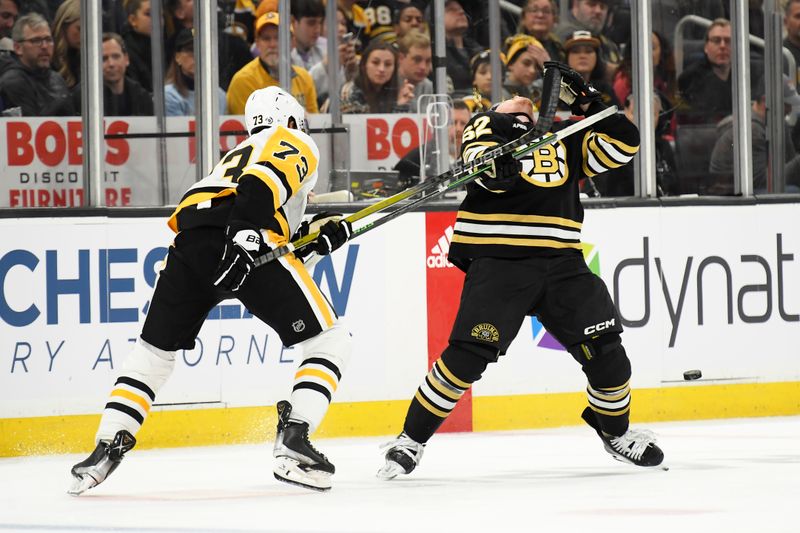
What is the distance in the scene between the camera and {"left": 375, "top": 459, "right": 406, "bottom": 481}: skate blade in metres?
4.50

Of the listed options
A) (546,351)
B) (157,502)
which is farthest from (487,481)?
(546,351)

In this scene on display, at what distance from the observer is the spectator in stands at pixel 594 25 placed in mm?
6496

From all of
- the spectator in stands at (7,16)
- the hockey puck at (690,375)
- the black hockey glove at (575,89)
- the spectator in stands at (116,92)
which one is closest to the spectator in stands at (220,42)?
the spectator in stands at (116,92)

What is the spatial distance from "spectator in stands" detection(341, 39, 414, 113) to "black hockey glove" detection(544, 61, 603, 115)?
1695mm

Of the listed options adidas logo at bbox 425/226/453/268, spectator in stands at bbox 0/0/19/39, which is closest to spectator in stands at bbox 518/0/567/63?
adidas logo at bbox 425/226/453/268

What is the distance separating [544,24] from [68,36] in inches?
79.9

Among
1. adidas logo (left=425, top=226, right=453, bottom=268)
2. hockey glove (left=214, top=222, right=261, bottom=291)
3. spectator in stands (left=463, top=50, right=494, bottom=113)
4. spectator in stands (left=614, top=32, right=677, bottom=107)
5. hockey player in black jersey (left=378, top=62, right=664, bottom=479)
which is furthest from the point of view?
spectator in stands (left=614, top=32, right=677, bottom=107)

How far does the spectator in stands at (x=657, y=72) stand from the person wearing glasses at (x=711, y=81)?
7cm

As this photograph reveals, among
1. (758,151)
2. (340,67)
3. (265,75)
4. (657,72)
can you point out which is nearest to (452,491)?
(265,75)

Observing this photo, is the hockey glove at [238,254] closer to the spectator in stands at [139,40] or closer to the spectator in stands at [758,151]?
the spectator in stands at [139,40]

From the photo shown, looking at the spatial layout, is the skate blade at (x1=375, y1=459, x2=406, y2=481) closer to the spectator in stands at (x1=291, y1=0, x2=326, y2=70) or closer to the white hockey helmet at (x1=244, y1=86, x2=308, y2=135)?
the white hockey helmet at (x1=244, y1=86, x2=308, y2=135)

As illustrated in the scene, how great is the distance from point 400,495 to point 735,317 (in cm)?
254

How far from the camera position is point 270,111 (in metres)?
4.40

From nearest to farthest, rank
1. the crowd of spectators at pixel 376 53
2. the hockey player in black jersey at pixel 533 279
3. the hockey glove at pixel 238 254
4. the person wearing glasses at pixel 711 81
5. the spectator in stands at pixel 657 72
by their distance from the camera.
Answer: the hockey glove at pixel 238 254
the hockey player in black jersey at pixel 533 279
the crowd of spectators at pixel 376 53
the spectator in stands at pixel 657 72
the person wearing glasses at pixel 711 81
